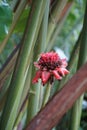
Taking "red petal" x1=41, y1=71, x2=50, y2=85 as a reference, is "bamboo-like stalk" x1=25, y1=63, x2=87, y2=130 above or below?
below

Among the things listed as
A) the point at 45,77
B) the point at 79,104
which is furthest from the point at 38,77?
the point at 79,104

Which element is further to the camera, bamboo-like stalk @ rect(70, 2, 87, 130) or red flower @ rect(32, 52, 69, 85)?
bamboo-like stalk @ rect(70, 2, 87, 130)

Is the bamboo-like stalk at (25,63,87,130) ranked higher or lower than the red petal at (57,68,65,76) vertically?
lower

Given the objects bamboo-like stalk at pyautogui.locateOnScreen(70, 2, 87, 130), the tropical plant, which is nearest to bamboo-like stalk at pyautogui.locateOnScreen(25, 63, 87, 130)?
the tropical plant

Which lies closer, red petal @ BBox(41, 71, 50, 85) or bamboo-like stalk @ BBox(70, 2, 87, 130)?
red petal @ BBox(41, 71, 50, 85)

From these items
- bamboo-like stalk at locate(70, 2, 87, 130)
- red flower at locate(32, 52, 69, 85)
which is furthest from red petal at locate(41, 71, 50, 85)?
bamboo-like stalk at locate(70, 2, 87, 130)

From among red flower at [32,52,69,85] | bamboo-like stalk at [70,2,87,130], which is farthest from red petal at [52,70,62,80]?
bamboo-like stalk at [70,2,87,130]

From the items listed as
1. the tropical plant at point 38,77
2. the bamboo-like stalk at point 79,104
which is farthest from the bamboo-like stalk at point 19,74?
the bamboo-like stalk at point 79,104

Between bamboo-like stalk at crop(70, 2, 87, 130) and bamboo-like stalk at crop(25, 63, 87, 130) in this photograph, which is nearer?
bamboo-like stalk at crop(25, 63, 87, 130)

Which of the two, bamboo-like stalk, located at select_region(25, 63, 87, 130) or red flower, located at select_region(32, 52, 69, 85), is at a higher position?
red flower, located at select_region(32, 52, 69, 85)

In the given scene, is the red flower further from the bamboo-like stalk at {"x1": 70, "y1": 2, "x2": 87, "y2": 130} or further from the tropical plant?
the bamboo-like stalk at {"x1": 70, "y1": 2, "x2": 87, "y2": 130}

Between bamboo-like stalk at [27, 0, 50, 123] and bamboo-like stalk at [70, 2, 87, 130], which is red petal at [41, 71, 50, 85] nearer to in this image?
bamboo-like stalk at [27, 0, 50, 123]

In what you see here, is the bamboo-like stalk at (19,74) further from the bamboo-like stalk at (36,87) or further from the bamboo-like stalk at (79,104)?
the bamboo-like stalk at (79,104)
